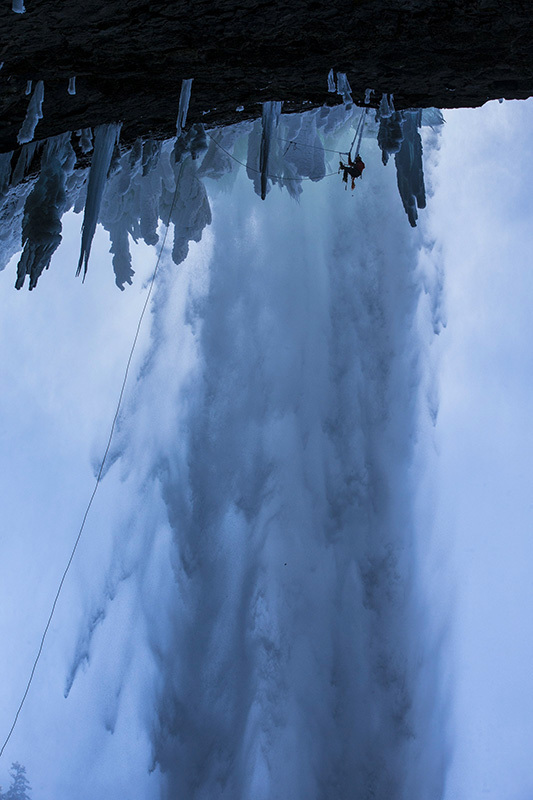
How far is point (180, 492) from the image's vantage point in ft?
35.6

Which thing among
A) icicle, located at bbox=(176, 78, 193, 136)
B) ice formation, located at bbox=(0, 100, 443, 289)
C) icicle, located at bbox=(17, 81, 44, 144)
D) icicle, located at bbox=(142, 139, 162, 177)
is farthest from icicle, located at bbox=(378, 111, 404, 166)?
icicle, located at bbox=(17, 81, 44, 144)

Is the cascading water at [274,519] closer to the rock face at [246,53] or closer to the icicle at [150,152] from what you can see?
the icicle at [150,152]

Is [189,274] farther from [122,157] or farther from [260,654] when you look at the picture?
[122,157]

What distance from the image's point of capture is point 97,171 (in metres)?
2.82

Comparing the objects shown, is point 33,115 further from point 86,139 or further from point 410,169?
point 410,169

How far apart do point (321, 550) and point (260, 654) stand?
1.85 m

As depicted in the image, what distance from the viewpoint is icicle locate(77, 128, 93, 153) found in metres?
2.65

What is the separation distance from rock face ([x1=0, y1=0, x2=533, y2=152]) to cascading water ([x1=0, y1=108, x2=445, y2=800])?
25.1ft

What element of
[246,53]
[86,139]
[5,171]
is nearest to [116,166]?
[86,139]

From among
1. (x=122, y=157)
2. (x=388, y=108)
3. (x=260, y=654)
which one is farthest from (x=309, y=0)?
(x=260, y=654)

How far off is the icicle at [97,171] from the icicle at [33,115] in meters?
0.39

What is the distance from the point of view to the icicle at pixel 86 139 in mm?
2652

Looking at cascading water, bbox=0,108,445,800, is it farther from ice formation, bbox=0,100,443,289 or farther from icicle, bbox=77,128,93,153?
icicle, bbox=77,128,93,153

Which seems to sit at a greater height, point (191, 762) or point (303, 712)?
point (303, 712)
